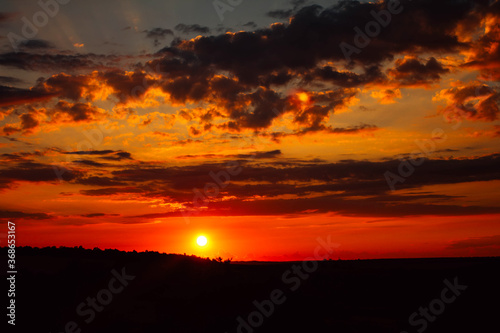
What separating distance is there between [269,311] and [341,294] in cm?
857

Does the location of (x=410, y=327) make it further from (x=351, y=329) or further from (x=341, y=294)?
(x=341, y=294)

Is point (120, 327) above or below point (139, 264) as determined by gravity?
below

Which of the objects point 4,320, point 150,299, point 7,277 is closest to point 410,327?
point 150,299

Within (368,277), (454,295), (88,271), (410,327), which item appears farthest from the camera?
(368,277)

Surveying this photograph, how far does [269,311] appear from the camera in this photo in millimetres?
20531

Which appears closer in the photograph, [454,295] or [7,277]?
[7,277]

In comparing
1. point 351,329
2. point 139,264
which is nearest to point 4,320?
point 139,264

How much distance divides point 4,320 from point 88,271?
20.4ft

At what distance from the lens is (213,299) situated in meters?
22.2

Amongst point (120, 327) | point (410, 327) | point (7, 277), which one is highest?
point (7, 277)

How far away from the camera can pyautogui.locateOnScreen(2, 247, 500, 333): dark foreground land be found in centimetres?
1908

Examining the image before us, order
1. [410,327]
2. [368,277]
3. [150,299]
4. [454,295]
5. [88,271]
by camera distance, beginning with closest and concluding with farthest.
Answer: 1. [410,327]
2. [150,299]
3. [88,271]
4. [454,295]
5. [368,277]

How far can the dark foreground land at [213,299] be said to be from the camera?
751 inches

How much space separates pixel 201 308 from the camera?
21062 mm
